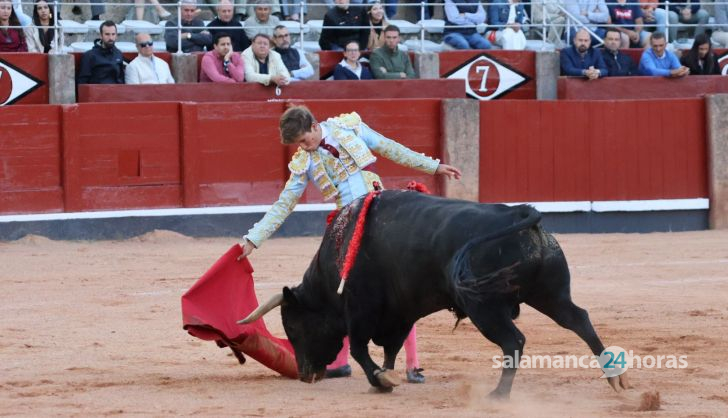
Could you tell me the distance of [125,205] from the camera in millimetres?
10078

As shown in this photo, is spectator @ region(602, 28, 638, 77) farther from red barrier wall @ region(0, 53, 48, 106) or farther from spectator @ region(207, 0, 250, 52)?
red barrier wall @ region(0, 53, 48, 106)

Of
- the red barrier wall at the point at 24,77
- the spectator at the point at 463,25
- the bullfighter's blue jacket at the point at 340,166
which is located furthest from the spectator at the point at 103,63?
the bullfighter's blue jacket at the point at 340,166

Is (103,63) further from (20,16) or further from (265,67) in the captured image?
(265,67)

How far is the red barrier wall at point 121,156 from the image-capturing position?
992cm

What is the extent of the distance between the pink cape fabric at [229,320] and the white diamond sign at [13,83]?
16.6ft

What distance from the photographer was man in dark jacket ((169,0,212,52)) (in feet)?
35.4

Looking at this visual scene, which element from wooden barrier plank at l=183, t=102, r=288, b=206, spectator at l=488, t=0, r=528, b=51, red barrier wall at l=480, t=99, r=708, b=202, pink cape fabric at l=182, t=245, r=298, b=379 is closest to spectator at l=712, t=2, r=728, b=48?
red barrier wall at l=480, t=99, r=708, b=202

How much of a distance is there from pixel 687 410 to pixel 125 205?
252 inches

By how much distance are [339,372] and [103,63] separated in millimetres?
5314

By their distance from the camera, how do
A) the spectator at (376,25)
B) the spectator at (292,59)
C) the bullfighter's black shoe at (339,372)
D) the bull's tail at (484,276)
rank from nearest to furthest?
the bull's tail at (484,276) < the bullfighter's black shoe at (339,372) < the spectator at (292,59) < the spectator at (376,25)

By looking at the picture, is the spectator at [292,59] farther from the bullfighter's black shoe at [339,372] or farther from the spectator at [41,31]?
the bullfighter's black shoe at [339,372]

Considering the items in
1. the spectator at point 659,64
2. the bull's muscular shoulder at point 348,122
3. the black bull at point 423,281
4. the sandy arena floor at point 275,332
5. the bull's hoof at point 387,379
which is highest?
the bull's muscular shoulder at point 348,122

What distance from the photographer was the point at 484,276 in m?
4.42

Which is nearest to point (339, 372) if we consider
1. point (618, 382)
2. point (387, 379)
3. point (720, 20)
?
point (387, 379)
